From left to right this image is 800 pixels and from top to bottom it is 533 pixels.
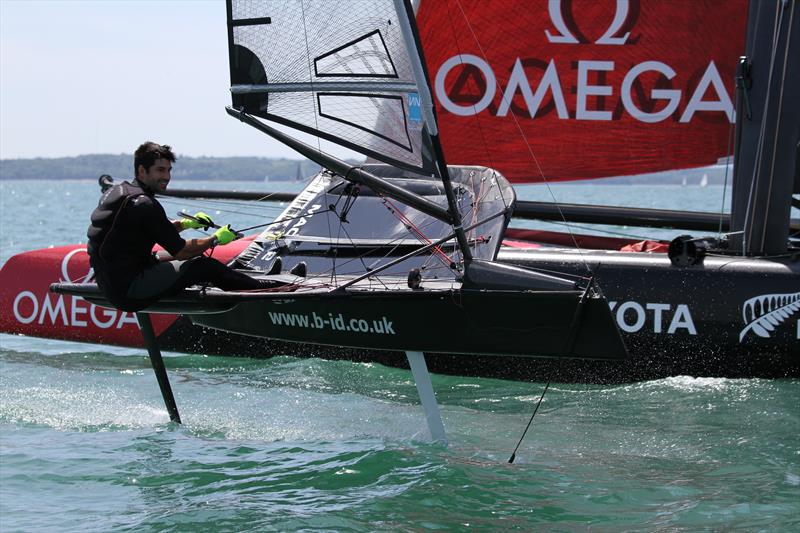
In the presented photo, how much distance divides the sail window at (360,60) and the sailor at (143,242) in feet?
3.13

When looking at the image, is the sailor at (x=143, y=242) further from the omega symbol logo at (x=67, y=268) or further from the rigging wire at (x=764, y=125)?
the rigging wire at (x=764, y=125)

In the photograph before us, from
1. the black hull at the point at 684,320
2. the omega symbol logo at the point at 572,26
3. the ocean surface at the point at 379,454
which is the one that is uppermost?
the omega symbol logo at the point at 572,26

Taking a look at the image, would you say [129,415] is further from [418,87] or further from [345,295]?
[418,87]

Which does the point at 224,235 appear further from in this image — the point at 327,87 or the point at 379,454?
the point at 379,454

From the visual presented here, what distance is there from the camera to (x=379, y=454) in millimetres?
5871

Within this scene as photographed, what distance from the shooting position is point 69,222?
102 ft

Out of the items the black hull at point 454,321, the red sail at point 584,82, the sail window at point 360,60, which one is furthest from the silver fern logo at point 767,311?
the sail window at point 360,60

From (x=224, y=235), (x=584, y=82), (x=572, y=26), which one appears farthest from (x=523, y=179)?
(x=224, y=235)

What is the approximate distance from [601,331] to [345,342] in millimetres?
1324

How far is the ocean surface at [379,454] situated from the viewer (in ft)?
16.5

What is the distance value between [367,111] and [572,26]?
387 cm

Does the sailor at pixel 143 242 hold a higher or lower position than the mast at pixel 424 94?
lower

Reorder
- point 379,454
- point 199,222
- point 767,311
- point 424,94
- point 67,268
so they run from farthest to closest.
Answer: point 67,268, point 767,311, point 199,222, point 379,454, point 424,94

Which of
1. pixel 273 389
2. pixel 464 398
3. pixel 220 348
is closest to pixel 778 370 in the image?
pixel 464 398
